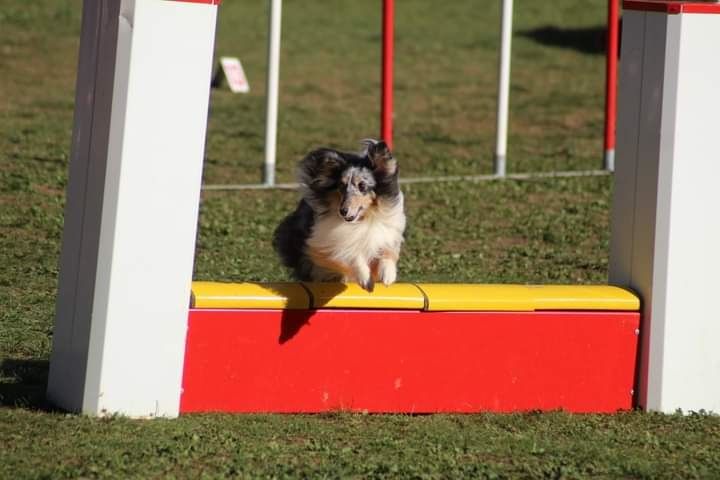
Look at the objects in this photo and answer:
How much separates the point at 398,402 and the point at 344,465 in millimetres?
1035

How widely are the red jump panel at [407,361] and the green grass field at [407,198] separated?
14 cm

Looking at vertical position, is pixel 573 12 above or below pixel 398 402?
above

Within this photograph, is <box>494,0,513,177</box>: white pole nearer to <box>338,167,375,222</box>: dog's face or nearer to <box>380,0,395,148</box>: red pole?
<box>380,0,395,148</box>: red pole

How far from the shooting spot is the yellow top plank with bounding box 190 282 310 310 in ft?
20.1

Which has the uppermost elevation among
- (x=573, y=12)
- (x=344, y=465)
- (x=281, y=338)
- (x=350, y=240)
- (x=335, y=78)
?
(x=573, y=12)

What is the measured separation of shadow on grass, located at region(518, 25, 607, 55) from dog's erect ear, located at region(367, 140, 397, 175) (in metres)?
16.5

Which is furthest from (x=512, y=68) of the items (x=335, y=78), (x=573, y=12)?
(x=573, y=12)

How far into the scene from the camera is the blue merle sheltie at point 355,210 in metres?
6.41

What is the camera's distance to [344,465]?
5.57 meters

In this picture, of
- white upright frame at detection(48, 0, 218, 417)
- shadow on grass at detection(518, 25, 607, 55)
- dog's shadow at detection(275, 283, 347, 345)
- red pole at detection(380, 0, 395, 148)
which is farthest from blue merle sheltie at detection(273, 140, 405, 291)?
shadow on grass at detection(518, 25, 607, 55)

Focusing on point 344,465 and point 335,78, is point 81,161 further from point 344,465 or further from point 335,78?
point 335,78

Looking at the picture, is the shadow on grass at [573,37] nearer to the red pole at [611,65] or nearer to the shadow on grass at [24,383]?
the red pole at [611,65]

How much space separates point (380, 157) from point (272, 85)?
6014 millimetres

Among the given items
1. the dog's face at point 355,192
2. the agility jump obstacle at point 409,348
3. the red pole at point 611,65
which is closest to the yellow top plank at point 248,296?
the agility jump obstacle at point 409,348
